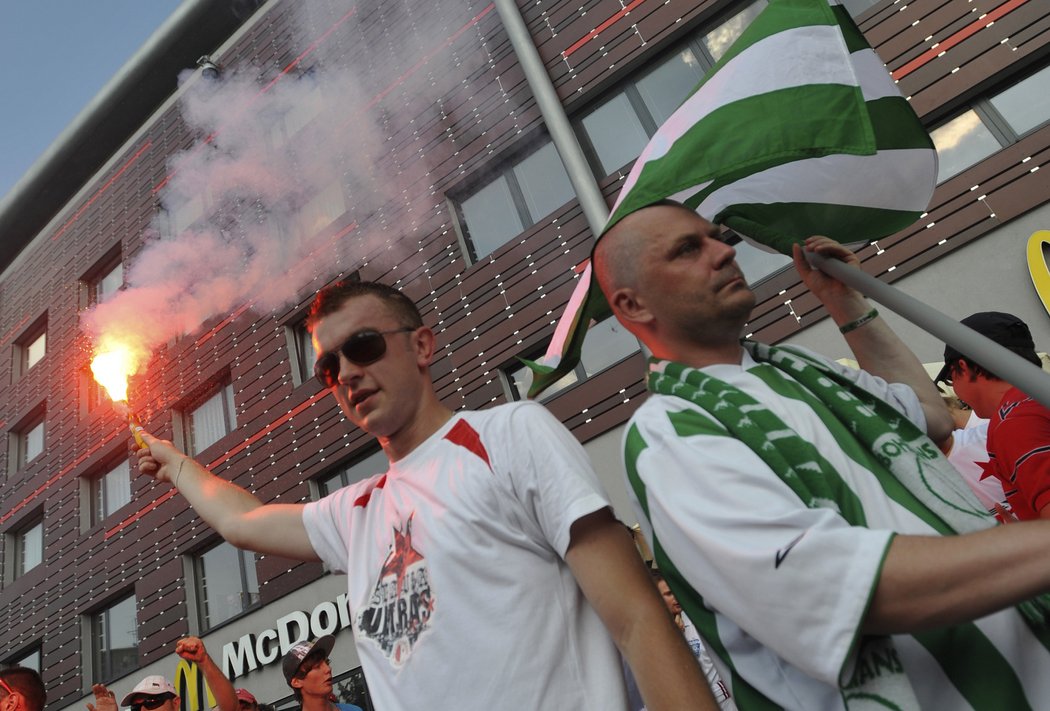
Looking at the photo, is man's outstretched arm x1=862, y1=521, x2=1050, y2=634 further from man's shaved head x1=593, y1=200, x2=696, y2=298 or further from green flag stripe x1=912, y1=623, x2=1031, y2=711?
man's shaved head x1=593, y1=200, x2=696, y2=298

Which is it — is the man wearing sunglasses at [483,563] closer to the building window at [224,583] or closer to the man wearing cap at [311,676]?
the man wearing cap at [311,676]

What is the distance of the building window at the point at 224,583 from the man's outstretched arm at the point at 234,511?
11.0 meters

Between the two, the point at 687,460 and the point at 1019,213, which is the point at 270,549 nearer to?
the point at 687,460

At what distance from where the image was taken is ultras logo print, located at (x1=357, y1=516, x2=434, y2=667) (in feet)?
5.71

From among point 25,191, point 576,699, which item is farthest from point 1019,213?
point 25,191

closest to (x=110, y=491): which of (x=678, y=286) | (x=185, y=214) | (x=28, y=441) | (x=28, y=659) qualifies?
(x=28, y=659)

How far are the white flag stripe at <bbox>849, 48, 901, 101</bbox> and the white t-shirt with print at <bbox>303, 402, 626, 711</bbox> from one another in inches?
59.3

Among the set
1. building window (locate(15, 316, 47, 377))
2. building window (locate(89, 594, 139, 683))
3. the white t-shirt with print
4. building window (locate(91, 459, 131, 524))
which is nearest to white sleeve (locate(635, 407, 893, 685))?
the white t-shirt with print

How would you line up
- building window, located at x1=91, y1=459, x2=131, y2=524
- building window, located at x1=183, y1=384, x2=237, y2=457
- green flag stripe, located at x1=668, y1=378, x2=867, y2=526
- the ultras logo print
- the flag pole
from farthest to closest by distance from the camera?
building window, located at x1=91, y1=459, x2=131, y2=524, building window, located at x1=183, y1=384, x2=237, y2=457, the ultras logo print, the flag pole, green flag stripe, located at x1=668, y1=378, x2=867, y2=526

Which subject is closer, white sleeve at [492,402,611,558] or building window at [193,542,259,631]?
white sleeve at [492,402,611,558]

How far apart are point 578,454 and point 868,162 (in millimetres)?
1374

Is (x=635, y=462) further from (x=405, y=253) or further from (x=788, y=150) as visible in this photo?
(x=405, y=253)

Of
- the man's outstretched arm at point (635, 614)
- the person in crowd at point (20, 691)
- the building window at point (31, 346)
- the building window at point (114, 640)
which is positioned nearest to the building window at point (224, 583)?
the building window at point (114, 640)

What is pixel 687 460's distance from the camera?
143cm
